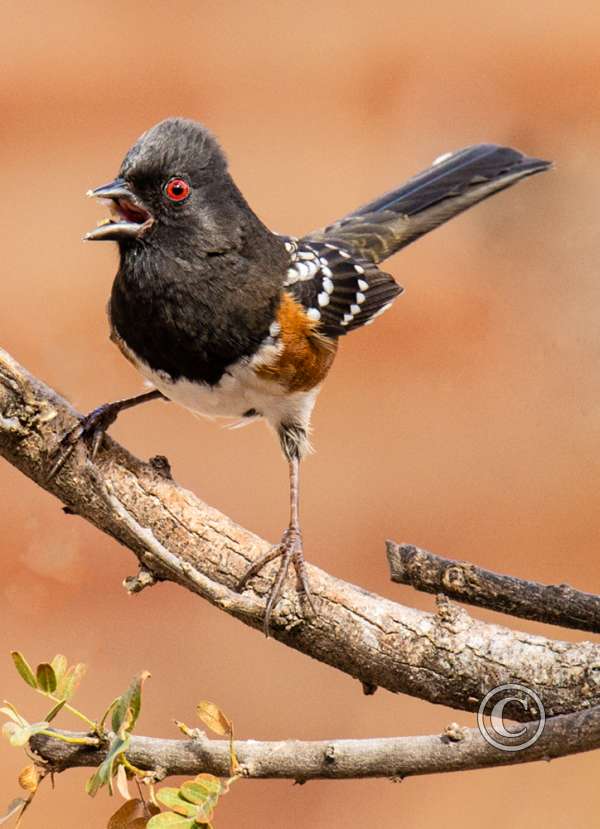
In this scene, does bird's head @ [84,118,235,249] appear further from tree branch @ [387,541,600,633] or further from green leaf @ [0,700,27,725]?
green leaf @ [0,700,27,725]

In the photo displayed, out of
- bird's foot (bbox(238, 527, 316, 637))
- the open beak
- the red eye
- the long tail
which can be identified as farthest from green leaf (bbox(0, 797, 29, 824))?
the long tail

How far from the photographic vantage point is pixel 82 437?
1094 millimetres

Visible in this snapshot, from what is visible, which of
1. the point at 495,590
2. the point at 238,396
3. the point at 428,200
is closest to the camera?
the point at 495,590

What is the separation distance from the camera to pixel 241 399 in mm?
1463

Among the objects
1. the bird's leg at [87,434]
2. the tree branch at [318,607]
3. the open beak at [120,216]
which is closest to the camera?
the tree branch at [318,607]

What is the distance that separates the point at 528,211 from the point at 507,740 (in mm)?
1409

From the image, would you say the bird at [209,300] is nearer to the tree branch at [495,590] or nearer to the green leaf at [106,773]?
the tree branch at [495,590]

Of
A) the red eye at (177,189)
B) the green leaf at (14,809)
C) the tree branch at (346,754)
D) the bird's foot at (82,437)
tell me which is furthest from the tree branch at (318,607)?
the red eye at (177,189)

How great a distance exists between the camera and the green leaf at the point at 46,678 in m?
0.70

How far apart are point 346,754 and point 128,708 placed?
163mm

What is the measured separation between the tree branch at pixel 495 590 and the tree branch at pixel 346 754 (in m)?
0.22

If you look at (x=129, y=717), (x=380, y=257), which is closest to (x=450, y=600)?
(x=129, y=717)

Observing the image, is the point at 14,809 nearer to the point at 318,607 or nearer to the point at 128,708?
the point at 128,708

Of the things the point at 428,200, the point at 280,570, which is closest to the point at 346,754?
the point at 280,570
